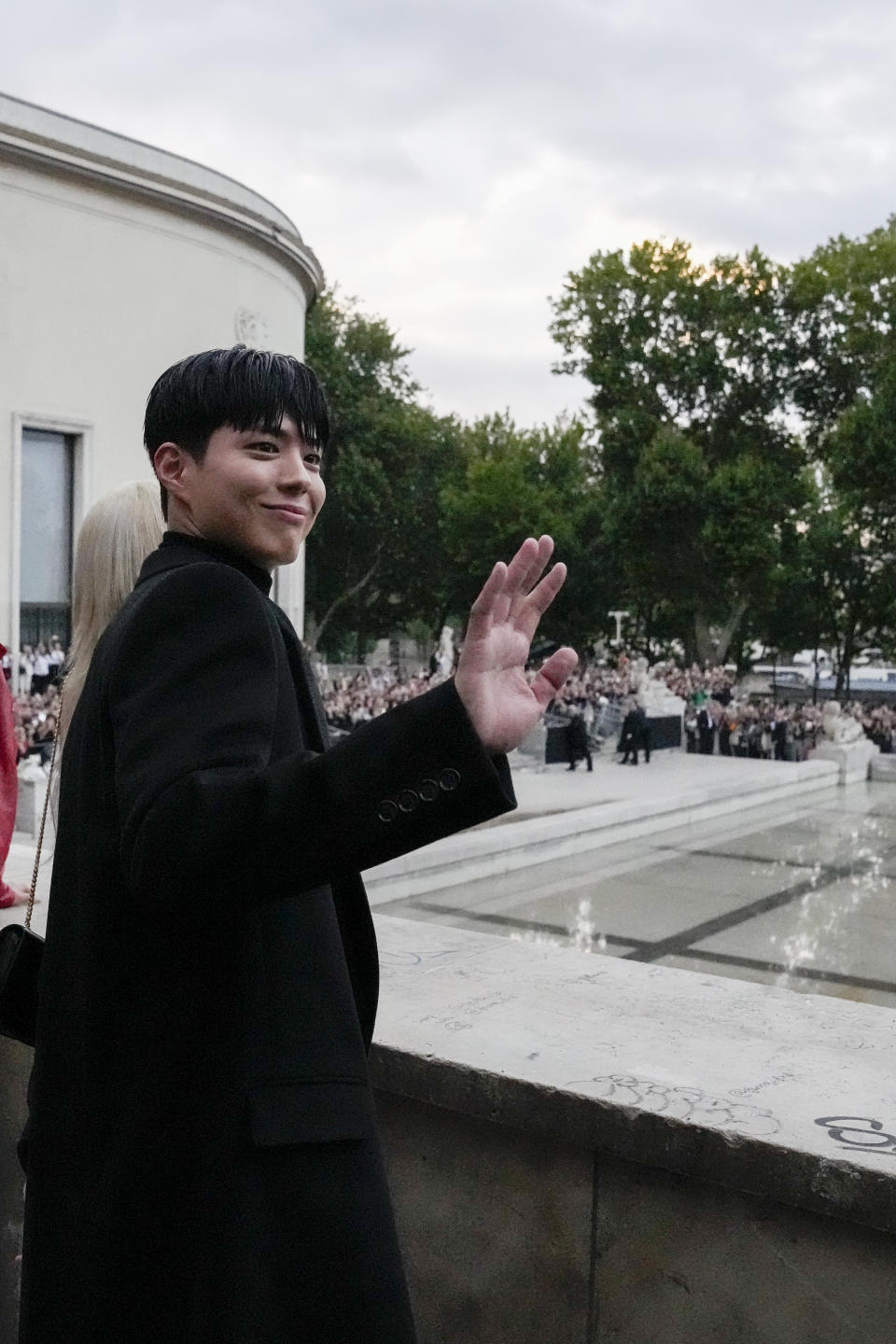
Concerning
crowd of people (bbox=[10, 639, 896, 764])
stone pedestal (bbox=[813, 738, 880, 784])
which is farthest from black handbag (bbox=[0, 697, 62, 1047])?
stone pedestal (bbox=[813, 738, 880, 784])

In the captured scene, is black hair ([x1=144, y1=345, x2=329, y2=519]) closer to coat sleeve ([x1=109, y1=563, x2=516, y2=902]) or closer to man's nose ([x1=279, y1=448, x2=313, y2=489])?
man's nose ([x1=279, y1=448, x2=313, y2=489])

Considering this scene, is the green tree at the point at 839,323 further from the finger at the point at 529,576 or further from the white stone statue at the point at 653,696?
the finger at the point at 529,576

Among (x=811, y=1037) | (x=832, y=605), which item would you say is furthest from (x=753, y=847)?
(x=832, y=605)

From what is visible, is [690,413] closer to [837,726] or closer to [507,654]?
[837,726]

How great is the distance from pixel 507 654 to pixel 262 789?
28cm

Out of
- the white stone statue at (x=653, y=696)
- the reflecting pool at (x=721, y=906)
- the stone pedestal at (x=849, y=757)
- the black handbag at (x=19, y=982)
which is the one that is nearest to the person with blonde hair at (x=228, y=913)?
the black handbag at (x=19, y=982)

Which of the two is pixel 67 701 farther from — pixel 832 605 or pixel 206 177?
pixel 832 605

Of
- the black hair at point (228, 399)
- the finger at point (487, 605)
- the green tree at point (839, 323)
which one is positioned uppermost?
the green tree at point (839, 323)

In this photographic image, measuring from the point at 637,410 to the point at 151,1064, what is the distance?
129ft

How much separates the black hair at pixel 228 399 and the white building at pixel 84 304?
20.7 metres

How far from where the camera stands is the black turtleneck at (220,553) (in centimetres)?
143

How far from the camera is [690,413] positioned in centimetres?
4053

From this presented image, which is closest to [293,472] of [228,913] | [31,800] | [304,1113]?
[228,913]

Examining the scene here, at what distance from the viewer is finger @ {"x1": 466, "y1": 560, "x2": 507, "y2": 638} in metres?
1.26
